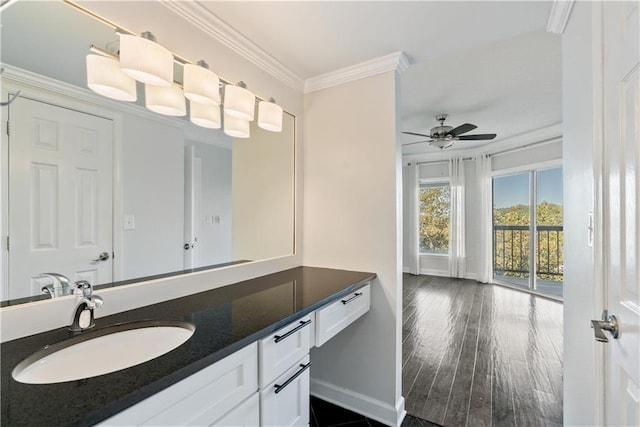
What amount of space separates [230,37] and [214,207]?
0.97 metres

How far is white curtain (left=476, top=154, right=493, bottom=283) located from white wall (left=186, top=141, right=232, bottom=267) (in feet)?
16.3

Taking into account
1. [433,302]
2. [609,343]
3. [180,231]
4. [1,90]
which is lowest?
[433,302]

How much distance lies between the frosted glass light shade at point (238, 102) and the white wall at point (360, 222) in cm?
61

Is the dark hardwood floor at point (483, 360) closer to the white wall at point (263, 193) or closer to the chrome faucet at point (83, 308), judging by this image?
the white wall at point (263, 193)

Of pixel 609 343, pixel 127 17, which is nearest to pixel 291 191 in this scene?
pixel 127 17

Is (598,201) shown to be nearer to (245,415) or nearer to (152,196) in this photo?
(245,415)

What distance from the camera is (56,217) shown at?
41.2 inches

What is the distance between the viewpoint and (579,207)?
1.19m

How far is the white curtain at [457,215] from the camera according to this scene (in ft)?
18.0

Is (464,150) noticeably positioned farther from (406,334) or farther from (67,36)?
(67,36)

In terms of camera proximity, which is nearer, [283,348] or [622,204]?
[622,204]

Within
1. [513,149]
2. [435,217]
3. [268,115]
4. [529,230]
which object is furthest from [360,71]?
[435,217]

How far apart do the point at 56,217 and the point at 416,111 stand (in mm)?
3517

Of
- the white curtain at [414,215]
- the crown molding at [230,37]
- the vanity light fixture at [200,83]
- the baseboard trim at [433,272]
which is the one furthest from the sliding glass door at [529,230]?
the vanity light fixture at [200,83]
